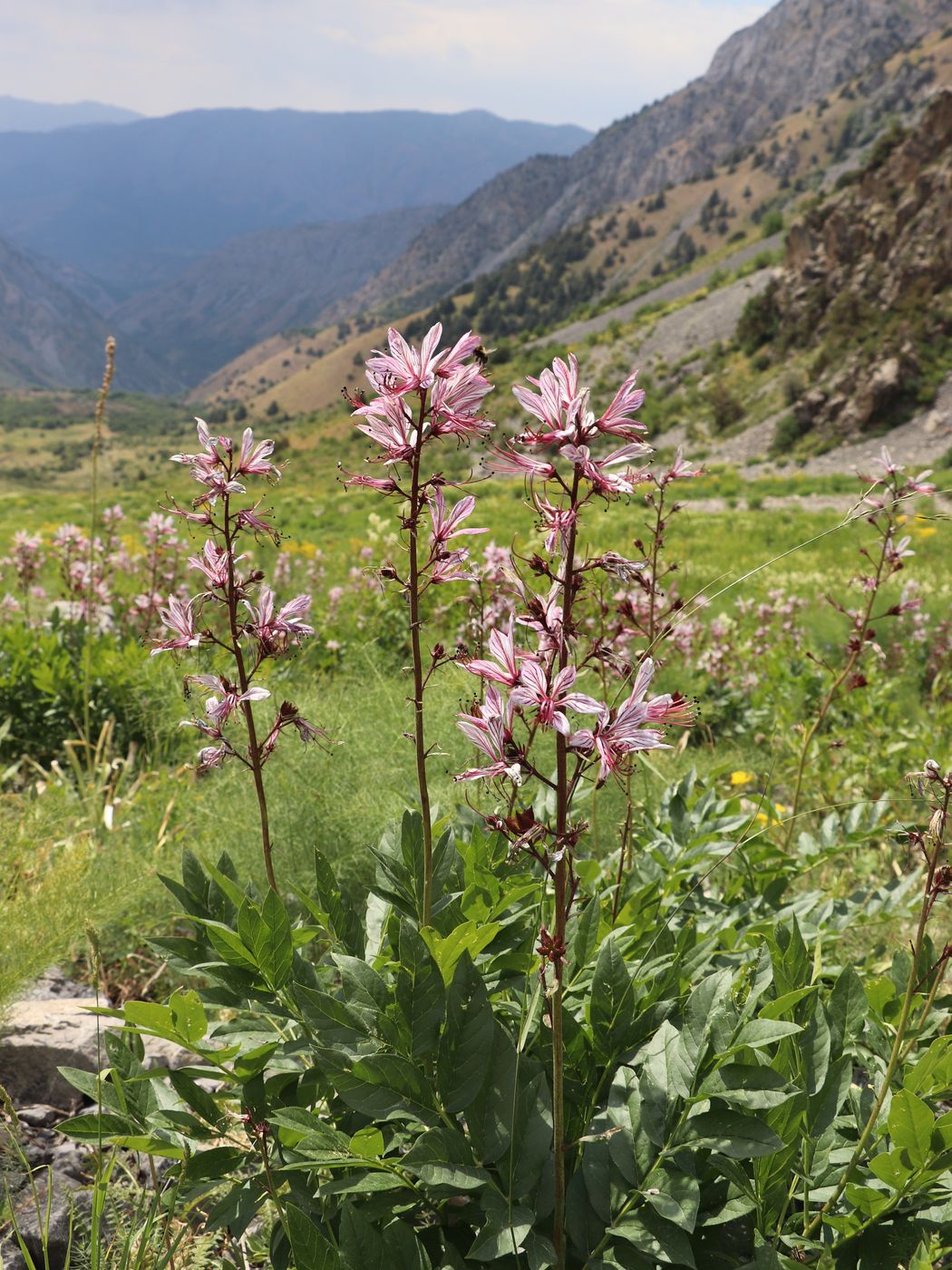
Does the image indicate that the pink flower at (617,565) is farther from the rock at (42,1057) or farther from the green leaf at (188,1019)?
the rock at (42,1057)

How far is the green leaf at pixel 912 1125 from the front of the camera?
5.42 feet

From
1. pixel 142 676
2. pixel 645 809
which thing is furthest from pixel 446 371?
pixel 142 676

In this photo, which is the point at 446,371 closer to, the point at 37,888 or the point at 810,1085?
the point at 810,1085

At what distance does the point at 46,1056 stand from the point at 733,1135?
2.38 meters

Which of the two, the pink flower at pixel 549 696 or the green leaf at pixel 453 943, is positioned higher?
the pink flower at pixel 549 696

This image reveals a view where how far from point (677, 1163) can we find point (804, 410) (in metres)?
47.1

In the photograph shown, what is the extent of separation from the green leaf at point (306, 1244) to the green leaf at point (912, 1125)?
1108 mm

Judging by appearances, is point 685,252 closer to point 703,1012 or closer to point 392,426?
point 392,426

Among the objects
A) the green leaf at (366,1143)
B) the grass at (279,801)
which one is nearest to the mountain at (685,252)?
the grass at (279,801)

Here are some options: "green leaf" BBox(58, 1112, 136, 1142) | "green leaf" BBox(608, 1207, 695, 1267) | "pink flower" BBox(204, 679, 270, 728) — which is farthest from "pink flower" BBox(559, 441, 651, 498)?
"green leaf" BBox(58, 1112, 136, 1142)

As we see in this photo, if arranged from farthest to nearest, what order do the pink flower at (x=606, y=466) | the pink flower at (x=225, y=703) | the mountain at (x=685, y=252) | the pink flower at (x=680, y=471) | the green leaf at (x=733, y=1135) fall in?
the mountain at (x=685, y=252) → the pink flower at (x=680, y=471) → the pink flower at (x=225, y=703) → the green leaf at (x=733, y=1135) → the pink flower at (x=606, y=466)

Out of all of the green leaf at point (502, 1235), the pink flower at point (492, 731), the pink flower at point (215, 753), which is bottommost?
the green leaf at point (502, 1235)

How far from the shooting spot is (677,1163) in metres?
1.77

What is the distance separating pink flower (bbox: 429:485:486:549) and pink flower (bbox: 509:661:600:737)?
407mm
